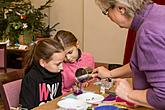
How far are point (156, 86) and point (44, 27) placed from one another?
13.6ft

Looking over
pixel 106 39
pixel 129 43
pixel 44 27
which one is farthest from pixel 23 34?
pixel 129 43

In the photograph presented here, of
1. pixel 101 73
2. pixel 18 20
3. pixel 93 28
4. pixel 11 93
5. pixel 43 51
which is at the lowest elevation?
pixel 11 93

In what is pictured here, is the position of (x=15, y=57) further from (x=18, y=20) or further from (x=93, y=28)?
(x=93, y=28)

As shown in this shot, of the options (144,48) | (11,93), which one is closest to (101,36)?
(11,93)

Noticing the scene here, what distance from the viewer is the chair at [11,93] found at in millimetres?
1916

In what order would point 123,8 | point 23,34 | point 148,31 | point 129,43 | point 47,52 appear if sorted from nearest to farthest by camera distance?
point 148,31
point 123,8
point 47,52
point 129,43
point 23,34

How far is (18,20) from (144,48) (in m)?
3.74

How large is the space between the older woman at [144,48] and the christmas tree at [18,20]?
348cm

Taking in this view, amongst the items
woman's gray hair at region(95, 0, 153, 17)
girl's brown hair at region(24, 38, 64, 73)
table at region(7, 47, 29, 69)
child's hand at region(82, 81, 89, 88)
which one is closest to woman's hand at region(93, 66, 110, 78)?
Answer: child's hand at region(82, 81, 89, 88)

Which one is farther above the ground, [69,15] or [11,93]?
[69,15]

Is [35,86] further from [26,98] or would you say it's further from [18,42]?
[18,42]

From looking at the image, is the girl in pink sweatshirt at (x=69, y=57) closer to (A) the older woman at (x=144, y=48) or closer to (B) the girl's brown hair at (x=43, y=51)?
(B) the girl's brown hair at (x=43, y=51)

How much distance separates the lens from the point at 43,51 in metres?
2.22

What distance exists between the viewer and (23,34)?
4.76 meters
